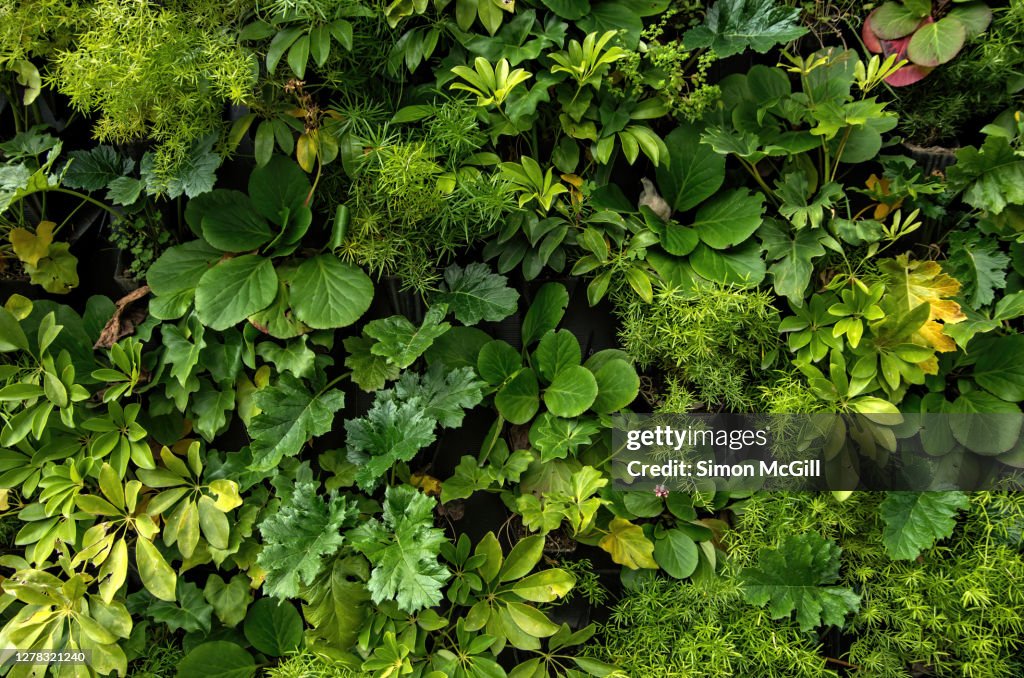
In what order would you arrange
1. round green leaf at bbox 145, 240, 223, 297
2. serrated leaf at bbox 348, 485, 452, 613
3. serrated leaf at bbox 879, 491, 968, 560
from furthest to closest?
round green leaf at bbox 145, 240, 223, 297, serrated leaf at bbox 879, 491, 968, 560, serrated leaf at bbox 348, 485, 452, 613

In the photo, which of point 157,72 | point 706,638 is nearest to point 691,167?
point 706,638

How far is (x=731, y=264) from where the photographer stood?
190 cm

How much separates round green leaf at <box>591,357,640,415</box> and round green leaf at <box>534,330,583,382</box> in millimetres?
91

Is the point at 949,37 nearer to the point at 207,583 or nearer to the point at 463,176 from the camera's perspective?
the point at 463,176

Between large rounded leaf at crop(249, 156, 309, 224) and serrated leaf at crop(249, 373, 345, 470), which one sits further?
large rounded leaf at crop(249, 156, 309, 224)

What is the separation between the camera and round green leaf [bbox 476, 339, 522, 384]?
191cm

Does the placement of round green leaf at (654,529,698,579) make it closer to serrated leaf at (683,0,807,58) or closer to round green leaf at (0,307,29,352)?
serrated leaf at (683,0,807,58)

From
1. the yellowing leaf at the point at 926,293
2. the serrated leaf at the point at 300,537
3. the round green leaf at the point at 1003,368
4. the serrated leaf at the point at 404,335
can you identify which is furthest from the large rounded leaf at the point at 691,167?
the serrated leaf at the point at 300,537

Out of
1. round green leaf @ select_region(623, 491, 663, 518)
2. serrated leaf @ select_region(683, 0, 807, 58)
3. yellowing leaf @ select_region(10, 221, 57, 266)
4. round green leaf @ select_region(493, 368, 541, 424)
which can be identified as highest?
serrated leaf @ select_region(683, 0, 807, 58)

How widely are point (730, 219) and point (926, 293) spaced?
571 millimetres

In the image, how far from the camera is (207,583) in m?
1.91

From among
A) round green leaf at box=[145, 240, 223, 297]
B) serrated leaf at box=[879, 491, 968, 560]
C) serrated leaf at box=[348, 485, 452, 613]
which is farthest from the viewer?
round green leaf at box=[145, 240, 223, 297]

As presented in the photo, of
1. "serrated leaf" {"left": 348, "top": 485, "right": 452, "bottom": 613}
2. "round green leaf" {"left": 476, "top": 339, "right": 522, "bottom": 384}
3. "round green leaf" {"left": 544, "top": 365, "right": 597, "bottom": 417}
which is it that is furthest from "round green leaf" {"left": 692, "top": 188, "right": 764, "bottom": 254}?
"serrated leaf" {"left": 348, "top": 485, "right": 452, "bottom": 613}

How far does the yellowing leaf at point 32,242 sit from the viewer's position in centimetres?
190
